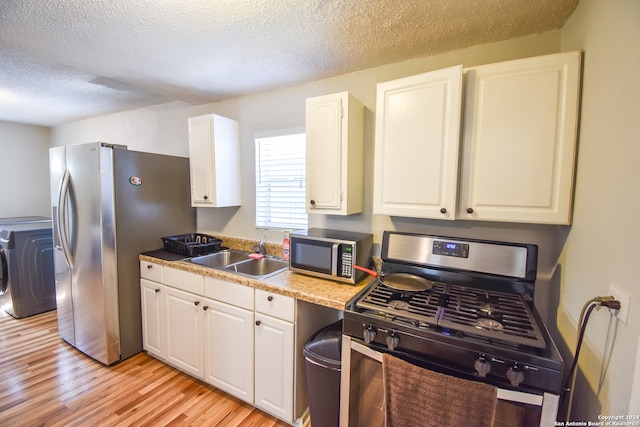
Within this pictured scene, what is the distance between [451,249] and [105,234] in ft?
8.00

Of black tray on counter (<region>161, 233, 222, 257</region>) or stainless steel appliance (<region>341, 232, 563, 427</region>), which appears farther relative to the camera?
black tray on counter (<region>161, 233, 222, 257</region>)

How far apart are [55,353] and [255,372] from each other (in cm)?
Answer: 203

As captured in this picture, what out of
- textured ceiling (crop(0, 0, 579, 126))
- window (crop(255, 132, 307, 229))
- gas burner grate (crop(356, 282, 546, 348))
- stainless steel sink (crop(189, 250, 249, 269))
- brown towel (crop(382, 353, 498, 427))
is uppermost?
textured ceiling (crop(0, 0, 579, 126))

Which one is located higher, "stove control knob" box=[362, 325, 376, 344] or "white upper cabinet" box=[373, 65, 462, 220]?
"white upper cabinet" box=[373, 65, 462, 220]

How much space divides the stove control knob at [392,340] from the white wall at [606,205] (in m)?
0.65

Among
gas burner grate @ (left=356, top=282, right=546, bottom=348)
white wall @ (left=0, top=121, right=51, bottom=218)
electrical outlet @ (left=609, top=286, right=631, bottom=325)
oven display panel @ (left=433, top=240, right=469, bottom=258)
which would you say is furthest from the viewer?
white wall @ (left=0, top=121, right=51, bottom=218)

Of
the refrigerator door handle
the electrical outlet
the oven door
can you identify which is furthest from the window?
the electrical outlet

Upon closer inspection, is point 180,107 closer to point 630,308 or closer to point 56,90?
point 56,90

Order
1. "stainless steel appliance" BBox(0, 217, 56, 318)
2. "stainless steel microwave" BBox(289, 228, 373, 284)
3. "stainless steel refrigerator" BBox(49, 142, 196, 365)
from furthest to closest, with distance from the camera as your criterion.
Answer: "stainless steel appliance" BBox(0, 217, 56, 318) → "stainless steel refrigerator" BBox(49, 142, 196, 365) → "stainless steel microwave" BBox(289, 228, 373, 284)

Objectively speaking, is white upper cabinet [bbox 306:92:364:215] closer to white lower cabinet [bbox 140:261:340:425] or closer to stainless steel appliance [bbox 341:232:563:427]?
stainless steel appliance [bbox 341:232:563:427]

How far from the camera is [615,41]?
94 cm

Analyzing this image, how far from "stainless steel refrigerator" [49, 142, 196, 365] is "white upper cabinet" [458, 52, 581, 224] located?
7.84 feet

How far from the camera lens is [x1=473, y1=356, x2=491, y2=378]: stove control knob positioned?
984mm

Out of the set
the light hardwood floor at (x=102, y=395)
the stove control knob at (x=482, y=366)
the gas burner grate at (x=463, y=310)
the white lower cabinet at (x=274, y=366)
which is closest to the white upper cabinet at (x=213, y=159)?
the white lower cabinet at (x=274, y=366)
